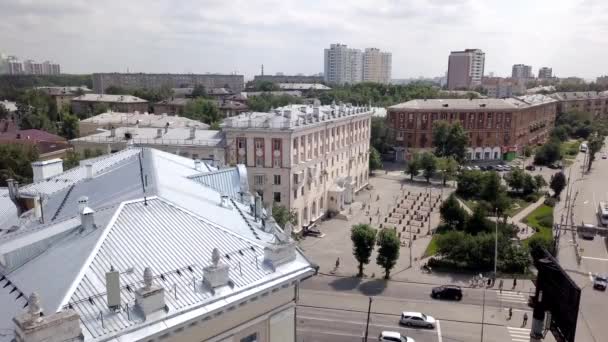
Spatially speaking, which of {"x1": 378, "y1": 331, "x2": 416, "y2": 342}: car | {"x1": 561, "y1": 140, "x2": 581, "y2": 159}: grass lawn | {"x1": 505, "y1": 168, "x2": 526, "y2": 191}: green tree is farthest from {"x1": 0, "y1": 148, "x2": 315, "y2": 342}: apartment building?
{"x1": 561, "y1": 140, "x2": 581, "y2": 159}: grass lawn

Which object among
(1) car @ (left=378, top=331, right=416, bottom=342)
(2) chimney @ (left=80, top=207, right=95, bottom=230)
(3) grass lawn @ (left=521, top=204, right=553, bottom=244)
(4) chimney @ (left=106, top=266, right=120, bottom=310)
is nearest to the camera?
(4) chimney @ (left=106, top=266, right=120, bottom=310)

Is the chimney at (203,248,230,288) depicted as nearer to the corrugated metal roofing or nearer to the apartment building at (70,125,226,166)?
the corrugated metal roofing

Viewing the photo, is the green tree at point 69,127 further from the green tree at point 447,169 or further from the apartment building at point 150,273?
the apartment building at point 150,273

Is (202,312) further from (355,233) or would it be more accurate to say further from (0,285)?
(355,233)

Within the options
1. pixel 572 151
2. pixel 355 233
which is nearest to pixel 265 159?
pixel 355 233

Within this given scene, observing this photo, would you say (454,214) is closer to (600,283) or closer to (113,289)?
(600,283)

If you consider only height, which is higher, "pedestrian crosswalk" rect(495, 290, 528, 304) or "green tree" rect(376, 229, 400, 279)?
"green tree" rect(376, 229, 400, 279)

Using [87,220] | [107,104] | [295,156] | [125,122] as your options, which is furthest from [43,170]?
[107,104]
